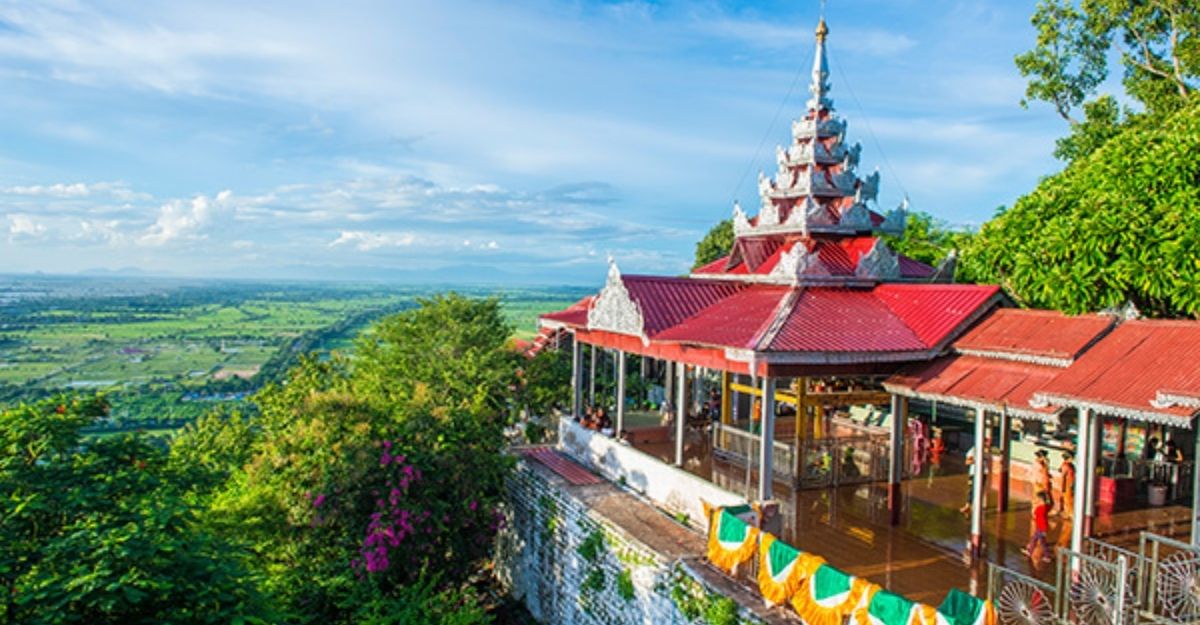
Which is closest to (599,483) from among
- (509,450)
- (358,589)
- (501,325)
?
(509,450)

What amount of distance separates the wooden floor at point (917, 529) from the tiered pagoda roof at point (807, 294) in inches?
95.5

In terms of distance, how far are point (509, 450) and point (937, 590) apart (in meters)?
10.5

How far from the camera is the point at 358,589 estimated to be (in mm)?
13039

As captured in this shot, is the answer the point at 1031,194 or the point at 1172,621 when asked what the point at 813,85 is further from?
the point at 1172,621

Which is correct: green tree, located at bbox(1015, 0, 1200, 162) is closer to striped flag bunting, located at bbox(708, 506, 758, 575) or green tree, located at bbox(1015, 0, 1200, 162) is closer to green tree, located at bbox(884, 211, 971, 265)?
green tree, located at bbox(884, 211, 971, 265)

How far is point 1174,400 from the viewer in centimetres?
841

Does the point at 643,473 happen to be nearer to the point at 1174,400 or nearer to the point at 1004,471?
the point at 1004,471

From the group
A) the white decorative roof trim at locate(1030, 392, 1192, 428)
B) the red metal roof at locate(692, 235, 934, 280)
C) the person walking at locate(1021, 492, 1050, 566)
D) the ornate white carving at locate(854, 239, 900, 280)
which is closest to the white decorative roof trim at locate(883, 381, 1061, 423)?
the white decorative roof trim at locate(1030, 392, 1192, 428)

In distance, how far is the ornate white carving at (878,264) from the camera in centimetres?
1472

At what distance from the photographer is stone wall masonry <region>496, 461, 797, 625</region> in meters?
10.2

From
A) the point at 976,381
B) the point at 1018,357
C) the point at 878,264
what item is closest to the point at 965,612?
the point at 976,381

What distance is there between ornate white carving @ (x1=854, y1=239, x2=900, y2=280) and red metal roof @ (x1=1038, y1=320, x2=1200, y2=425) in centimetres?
461

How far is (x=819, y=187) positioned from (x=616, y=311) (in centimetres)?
496

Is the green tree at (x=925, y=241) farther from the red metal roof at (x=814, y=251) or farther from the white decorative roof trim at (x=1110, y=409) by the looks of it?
the white decorative roof trim at (x=1110, y=409)
